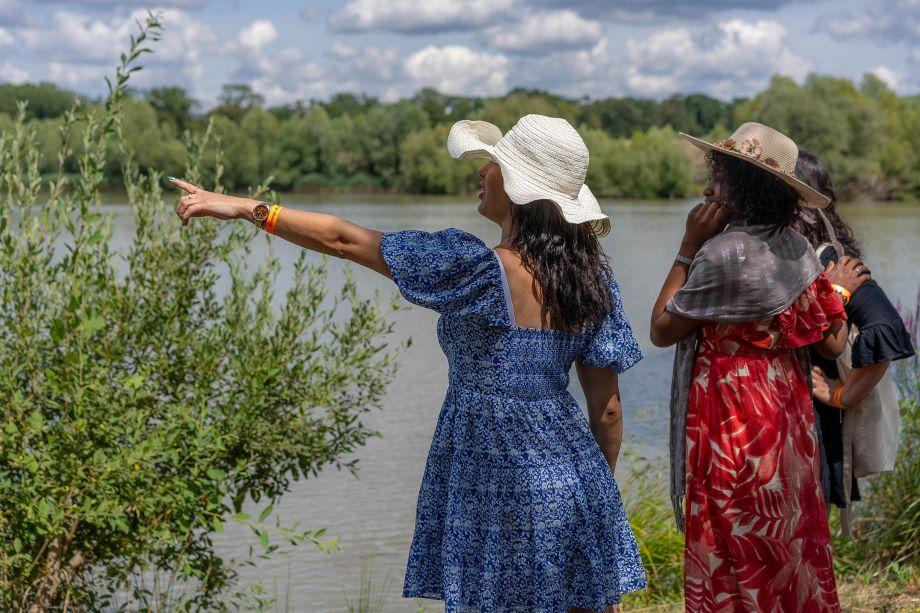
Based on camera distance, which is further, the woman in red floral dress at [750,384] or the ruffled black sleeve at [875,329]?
the ruffled black sleeve at [875,329]

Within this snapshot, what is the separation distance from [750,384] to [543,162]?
0.98 metres

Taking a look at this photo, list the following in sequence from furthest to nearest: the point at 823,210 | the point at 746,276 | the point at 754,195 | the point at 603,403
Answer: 1. the point at 823,210
2. the point at 754,195
3. the point at 746,276
4. the point at 603,403

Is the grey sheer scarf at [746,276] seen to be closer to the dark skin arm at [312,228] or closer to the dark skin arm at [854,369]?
the dark skin arm at [854,369]

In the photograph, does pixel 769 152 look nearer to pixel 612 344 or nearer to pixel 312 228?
pixel 612 344

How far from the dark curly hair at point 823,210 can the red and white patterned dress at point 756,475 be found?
0.40m

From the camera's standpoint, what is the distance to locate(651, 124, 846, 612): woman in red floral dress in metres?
3.18

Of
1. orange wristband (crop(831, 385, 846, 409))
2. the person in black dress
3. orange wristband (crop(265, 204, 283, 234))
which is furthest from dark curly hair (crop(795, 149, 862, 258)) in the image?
orange wristband (crop(265, 204, 283, 234))

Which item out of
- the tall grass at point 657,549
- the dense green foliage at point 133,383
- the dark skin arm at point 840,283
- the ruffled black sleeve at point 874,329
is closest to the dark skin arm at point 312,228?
the dense green foliage at point 133,383

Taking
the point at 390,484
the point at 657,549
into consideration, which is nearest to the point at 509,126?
the point at 390,484

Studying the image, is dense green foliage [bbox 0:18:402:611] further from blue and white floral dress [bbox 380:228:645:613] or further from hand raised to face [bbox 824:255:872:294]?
hand raised to face [bbox 824:255:872:294]

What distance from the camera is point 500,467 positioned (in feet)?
9.16

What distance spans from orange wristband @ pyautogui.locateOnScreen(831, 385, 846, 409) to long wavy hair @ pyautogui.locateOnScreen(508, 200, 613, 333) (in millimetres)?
1092

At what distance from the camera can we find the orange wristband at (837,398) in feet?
11.5

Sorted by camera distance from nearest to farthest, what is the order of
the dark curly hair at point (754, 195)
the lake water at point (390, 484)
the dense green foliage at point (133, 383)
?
the dark curly hair at point (754, 195), the dense green foliage at point (133, 383), the lake water at point (390, 484)
